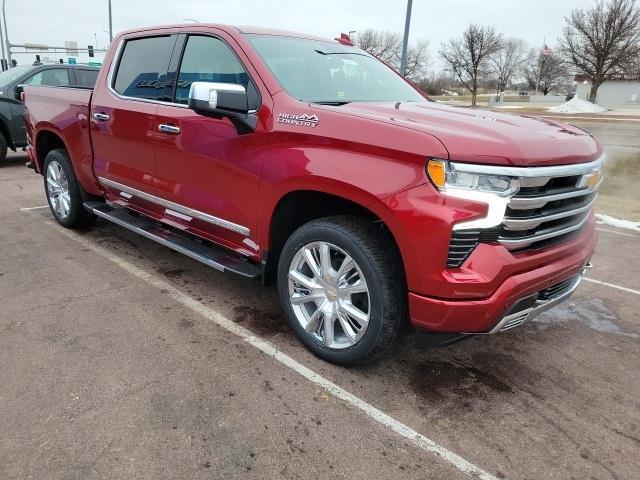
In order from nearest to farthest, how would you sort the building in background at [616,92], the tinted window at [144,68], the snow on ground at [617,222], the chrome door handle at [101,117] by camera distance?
the tinted window at [144,68] < the chrome door handle at [101,117] < the snow on ground at [617,222] < the building in background at [616,92]

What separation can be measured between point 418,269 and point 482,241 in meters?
0.33

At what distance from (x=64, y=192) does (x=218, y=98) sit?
11.0ft

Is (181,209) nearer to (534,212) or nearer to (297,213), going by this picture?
(297,213)

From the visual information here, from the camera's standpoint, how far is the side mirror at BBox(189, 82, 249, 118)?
297 cm

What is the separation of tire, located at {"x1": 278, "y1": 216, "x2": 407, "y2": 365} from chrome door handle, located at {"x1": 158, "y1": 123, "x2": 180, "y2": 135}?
1.27 meters

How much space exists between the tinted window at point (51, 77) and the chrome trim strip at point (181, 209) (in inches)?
267

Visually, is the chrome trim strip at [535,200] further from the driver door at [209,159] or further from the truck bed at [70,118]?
the truck bed at [70,118]

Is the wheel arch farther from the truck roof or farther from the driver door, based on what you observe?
the truck roof

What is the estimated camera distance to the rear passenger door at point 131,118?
4.03m

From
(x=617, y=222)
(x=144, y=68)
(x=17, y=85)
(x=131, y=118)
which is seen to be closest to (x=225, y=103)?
(x=131, y=118)

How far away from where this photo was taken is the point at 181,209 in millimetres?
3885

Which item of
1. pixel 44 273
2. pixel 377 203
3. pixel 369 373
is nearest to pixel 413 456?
pixel 369 373

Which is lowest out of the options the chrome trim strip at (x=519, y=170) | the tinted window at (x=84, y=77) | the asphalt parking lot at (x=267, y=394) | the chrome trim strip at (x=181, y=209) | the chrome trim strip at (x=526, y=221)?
the asphalt parking lot at (x=267, y=394)

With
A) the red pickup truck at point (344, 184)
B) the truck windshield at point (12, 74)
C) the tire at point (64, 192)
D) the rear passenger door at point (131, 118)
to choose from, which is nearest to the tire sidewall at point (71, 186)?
the tire at point (64, 192)
